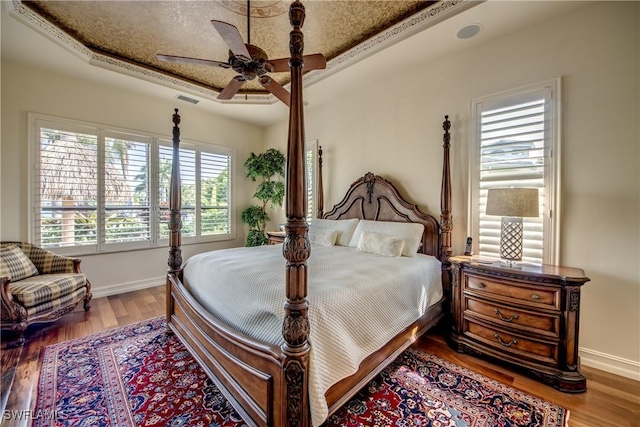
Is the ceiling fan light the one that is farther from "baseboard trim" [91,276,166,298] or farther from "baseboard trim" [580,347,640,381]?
"baseboard trim" [91,276,166,298]

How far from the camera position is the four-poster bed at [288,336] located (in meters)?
1.29

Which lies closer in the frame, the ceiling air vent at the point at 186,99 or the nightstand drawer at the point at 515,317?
the nightstand drawer at the point at 515,317

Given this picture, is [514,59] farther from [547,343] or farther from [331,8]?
[547,343]

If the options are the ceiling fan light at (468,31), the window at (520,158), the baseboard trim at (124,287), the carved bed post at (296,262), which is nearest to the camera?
the carved bed post at (296,262)

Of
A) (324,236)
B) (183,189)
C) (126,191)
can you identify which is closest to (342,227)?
(324,236)

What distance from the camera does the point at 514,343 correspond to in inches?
85.5

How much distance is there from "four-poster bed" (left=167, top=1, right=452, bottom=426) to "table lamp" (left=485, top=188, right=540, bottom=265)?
2.36 feet

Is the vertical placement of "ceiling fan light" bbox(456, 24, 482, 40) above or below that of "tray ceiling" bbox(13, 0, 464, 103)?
below

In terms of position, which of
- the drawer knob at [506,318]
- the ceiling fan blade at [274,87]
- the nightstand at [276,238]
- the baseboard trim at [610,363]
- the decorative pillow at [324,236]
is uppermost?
the ceiling fan blade at [274,87]

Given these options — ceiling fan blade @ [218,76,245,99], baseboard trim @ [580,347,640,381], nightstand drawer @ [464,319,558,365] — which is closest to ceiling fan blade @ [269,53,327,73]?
ceiling fan blade @ [218,76,245,99]

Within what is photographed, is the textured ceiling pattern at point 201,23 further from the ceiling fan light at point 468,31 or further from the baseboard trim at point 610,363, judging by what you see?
the baseboard trim at point 610,363

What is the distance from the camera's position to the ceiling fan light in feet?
8.48

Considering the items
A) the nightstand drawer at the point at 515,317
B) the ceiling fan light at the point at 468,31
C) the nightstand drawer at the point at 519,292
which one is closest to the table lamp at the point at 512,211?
the nightstand drawer at the point at 519,292

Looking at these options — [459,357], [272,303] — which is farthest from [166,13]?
[459,357]
